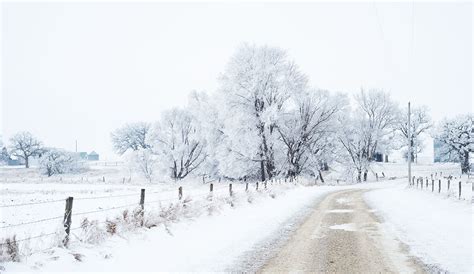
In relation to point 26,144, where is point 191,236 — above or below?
below

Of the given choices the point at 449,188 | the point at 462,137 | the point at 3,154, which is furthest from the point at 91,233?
the point at 3,154

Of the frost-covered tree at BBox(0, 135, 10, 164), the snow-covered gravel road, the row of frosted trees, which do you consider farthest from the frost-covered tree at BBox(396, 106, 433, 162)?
the frost-covered tree at BBox(0, 135, 10, 164)

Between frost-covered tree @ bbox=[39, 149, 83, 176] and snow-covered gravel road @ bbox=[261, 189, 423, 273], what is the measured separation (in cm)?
8103

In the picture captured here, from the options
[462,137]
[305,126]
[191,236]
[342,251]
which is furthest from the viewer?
[462,137]

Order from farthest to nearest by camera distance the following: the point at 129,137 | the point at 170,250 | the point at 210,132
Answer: the point at 129,137, the point at 210,132, the point at 170,250

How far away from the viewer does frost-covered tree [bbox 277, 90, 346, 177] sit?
47500 millimetres

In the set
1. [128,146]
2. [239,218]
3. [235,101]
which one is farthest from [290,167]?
[128,146]

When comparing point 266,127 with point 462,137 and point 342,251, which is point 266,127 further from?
point 462,137

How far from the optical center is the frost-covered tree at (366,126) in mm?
62000

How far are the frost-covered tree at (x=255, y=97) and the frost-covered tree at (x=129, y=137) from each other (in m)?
68.6

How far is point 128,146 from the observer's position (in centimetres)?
11269

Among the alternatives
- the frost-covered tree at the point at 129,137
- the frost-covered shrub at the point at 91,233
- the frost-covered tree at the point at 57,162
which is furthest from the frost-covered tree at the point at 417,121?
the frost-covered shrub at the point at 91,233

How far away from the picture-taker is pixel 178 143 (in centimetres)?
6109

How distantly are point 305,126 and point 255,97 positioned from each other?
7568 mm
